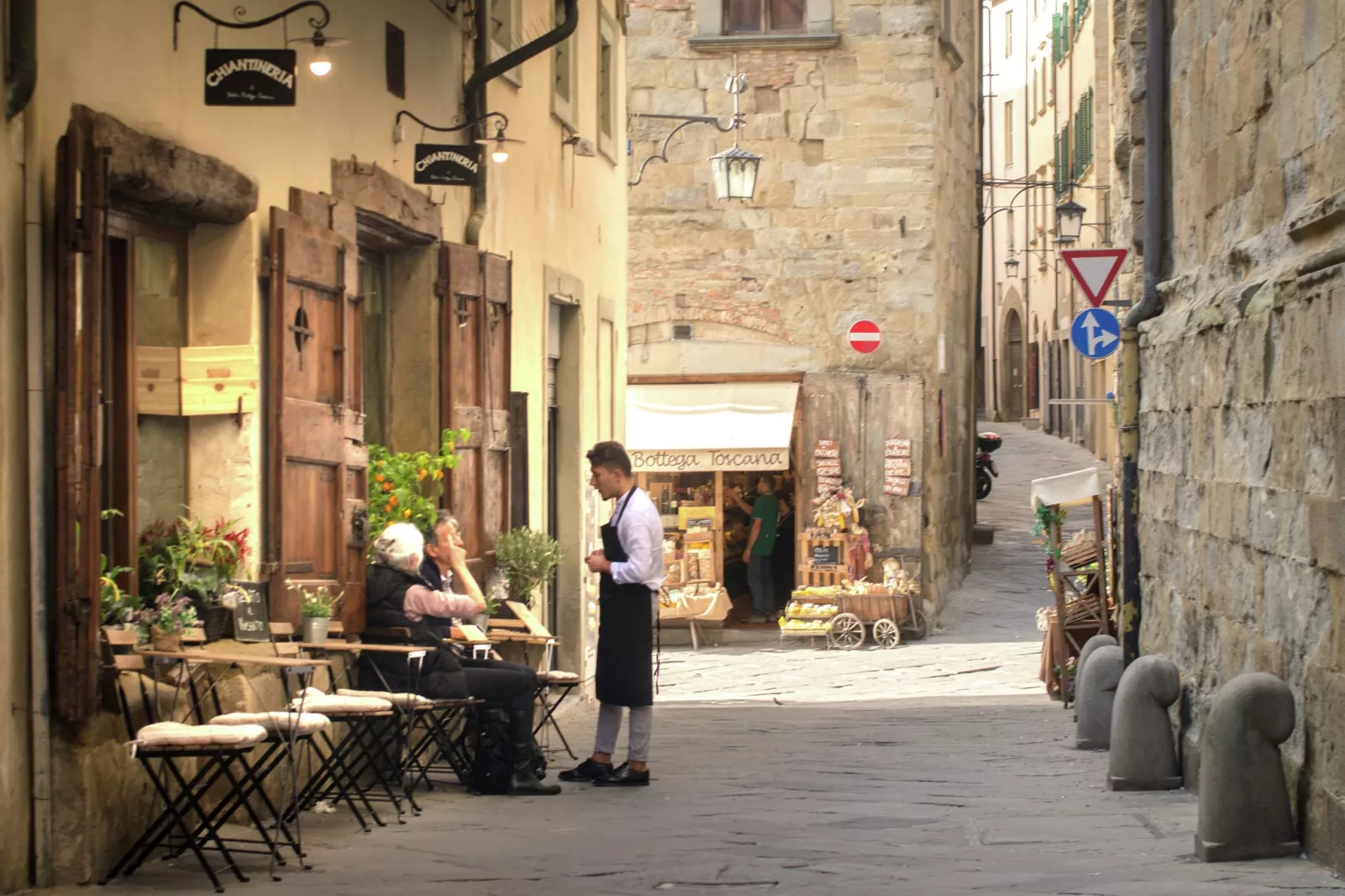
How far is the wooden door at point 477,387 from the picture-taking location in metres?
11.9

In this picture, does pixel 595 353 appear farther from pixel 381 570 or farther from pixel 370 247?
pixel 381 570

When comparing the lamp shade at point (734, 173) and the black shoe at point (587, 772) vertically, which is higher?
the lamp shade at point (734, 173)

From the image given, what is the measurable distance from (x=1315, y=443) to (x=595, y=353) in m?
9.71

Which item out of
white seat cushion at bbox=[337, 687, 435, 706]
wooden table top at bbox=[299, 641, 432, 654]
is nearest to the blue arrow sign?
wooden table top at bbox=[299, 641, 432, 654]

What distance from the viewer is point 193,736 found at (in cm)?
698

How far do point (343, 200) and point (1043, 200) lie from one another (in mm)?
39373

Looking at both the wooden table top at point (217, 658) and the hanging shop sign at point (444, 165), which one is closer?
the wooden table top at point (217, 658)

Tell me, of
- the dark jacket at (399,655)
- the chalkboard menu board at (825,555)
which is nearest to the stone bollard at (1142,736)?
the dark jacket at (399,655)

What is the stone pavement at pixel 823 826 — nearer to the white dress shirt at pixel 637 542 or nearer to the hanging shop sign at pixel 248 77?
the white dress shirt at pixel 637 542

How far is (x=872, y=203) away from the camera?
80.4ft

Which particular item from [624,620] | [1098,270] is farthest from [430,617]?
[1098,270]

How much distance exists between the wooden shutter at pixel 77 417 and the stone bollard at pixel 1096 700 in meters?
6.52

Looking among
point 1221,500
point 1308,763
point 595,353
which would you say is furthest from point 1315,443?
point 595,353

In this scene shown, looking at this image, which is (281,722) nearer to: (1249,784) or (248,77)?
(248,77)
